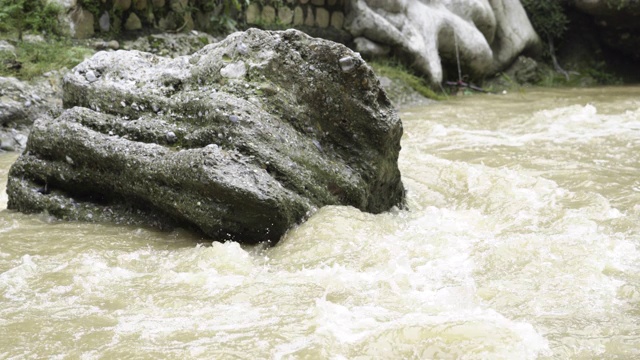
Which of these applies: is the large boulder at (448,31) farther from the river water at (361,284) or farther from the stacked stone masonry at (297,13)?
the river water at (361,284)

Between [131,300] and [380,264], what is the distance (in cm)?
123

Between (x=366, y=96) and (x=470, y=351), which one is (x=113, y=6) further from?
(x=470, y=351)

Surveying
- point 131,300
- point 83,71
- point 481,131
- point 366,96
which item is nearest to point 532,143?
point 481,131

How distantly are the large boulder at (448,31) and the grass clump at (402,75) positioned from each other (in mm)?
240

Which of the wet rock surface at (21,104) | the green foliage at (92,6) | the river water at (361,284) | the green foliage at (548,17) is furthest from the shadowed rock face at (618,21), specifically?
the wet rock surface at (21,104)

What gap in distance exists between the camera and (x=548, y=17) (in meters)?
14.3

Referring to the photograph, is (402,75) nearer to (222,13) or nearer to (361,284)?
(222,13)

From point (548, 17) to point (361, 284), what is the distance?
511 inches

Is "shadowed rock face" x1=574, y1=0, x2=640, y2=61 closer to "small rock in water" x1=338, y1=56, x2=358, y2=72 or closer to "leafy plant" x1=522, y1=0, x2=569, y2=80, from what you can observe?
"leafy plant" x1=522, y1=0, x2=569, y2=80

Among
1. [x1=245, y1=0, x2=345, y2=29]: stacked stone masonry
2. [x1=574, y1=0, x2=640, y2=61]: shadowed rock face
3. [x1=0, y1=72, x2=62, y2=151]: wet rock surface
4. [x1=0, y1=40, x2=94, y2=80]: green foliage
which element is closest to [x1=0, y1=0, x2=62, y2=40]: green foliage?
[x1=0, y1=40, x2=94, y2=80]: green foliage

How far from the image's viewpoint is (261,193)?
361 centimetres

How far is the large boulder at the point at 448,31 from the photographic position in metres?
11.2

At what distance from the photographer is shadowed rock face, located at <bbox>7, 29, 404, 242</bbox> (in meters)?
3.85

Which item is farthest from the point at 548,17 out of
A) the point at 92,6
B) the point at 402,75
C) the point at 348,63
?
the point at 348,63
